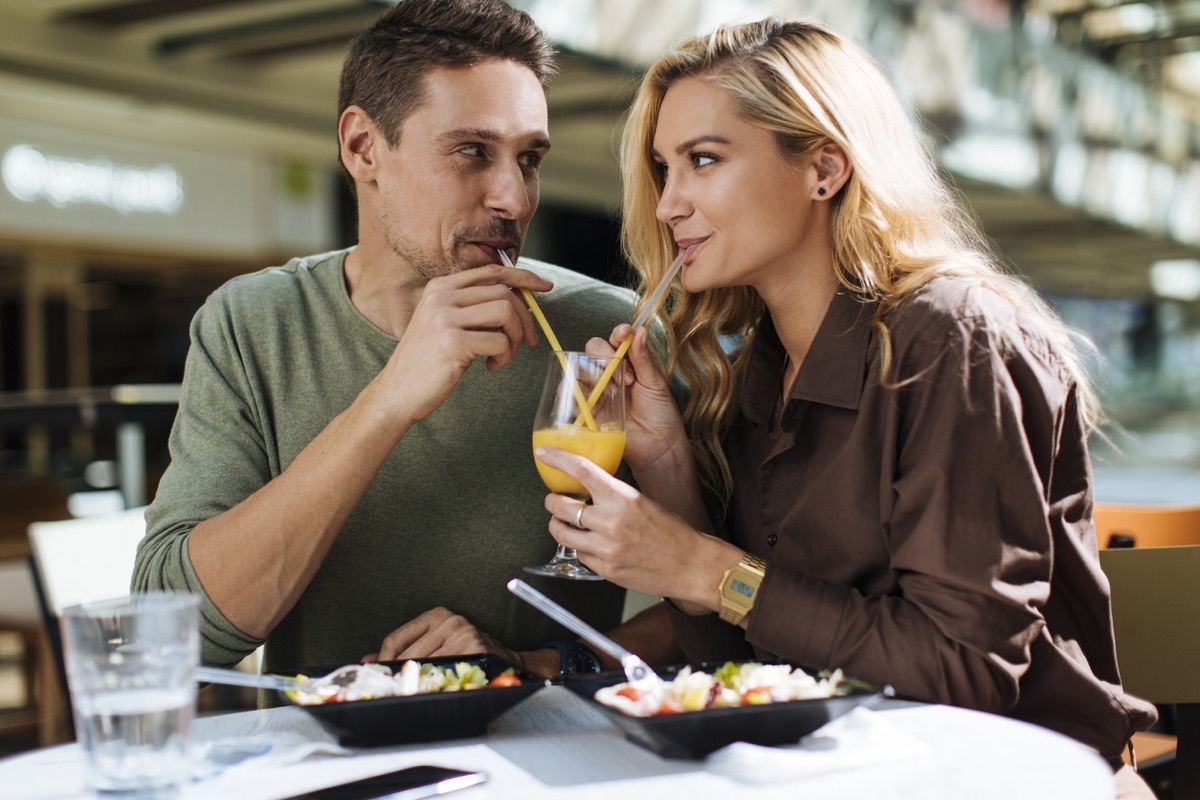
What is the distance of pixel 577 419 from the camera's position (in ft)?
5.13

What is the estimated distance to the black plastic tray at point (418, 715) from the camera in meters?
1.09

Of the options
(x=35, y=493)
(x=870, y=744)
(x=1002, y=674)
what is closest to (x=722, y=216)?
(x=1002, y=674)

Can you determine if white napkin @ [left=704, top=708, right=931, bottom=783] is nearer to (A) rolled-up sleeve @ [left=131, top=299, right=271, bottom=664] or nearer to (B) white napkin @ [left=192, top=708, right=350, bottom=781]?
(B) white napkin @ [left=192, top=708, right=350, bottom=781]

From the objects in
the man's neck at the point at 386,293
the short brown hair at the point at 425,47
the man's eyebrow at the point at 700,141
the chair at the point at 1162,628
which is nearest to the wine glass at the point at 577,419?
the man's eyebrow at the point at 700,141

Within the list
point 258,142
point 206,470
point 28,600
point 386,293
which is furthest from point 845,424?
point 258,142

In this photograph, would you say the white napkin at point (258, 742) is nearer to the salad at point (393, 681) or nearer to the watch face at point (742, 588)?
the salad at point (393, 681)

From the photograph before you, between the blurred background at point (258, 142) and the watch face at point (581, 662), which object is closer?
the watch face at point (581, 662)

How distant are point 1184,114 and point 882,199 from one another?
14.1 meters

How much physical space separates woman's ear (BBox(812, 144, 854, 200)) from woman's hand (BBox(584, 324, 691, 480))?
13.4 inches

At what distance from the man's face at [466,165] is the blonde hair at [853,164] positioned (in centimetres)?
21

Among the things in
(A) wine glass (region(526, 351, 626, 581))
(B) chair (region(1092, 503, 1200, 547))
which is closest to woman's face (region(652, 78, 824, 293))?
(A) wine glass (region(526, 351, 626, 581))

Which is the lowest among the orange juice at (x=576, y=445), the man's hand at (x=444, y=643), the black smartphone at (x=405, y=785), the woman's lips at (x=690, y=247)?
the man's hand at (x=444, y=643)

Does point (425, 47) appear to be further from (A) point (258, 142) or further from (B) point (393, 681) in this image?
(A) point (258, 142)

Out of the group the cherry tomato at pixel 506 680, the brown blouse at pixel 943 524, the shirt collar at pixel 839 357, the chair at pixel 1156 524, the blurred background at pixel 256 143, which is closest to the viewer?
the cherry tomato at pixel 506 680
